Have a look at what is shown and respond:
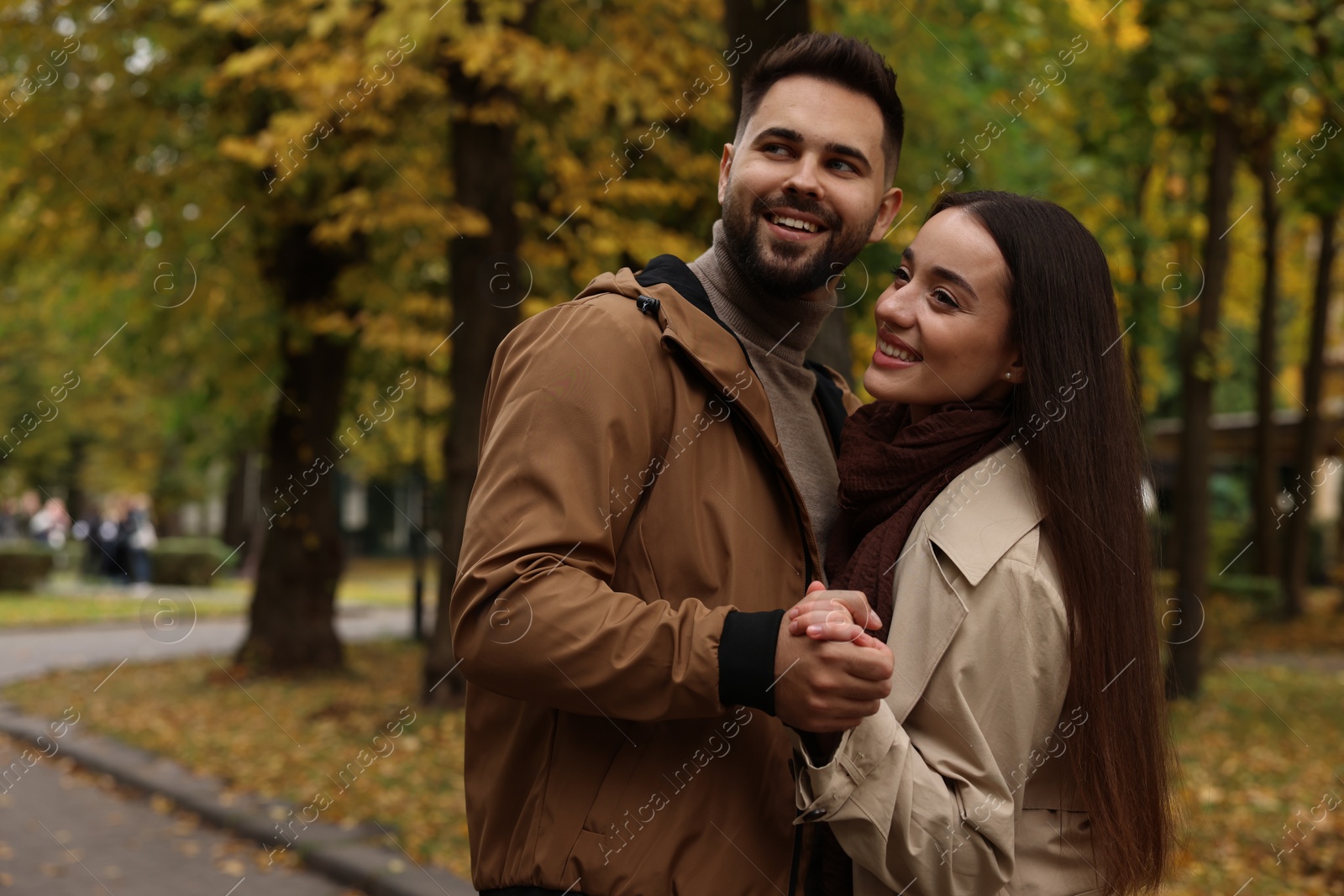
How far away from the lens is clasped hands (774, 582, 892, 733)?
68.6 inches

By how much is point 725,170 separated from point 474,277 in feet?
23.8

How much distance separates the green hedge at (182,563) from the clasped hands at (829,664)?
1072 inches

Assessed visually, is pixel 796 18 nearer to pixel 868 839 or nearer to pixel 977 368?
pixel 977 368

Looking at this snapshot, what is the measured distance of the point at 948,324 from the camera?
216 centimetres

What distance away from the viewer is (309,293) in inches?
489

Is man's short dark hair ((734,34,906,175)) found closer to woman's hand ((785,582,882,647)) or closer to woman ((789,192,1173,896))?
woman ((789,192,1173,896))

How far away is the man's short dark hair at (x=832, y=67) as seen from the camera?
7.88 ft

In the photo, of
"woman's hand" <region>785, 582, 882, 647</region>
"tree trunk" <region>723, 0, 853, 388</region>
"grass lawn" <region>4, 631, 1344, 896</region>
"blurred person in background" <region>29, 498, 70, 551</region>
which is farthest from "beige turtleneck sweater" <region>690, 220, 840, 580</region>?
"blurred person in background" <region>29, 498, 70, 551</region>

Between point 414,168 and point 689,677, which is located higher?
point 414,168

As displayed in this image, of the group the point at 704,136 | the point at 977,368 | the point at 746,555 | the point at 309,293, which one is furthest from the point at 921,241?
the point at 309,293

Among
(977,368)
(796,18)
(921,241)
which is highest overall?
(796,18)

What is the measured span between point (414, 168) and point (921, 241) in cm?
944

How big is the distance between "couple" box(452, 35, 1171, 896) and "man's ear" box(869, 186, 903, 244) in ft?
1.09

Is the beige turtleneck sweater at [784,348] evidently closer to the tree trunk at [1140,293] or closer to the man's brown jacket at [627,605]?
the man's brown jacket at [627,605]
